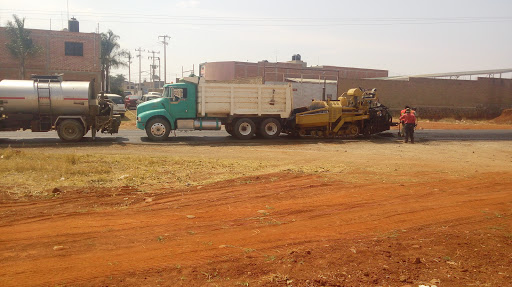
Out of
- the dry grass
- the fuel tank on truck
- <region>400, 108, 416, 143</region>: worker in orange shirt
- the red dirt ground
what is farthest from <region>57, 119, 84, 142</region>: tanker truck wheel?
<region>400, 108, 416, 143</region>: worker in orange shirt

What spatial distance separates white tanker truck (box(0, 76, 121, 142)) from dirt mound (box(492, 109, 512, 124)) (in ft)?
116

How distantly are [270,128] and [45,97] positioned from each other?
9.60 meters

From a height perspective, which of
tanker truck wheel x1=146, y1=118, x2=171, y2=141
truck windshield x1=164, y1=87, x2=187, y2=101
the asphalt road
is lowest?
the asphalt road

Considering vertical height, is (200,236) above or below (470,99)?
below

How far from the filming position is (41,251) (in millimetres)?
6023

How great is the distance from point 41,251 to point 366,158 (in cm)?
1117

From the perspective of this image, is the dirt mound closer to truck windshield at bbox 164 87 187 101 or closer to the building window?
truck windshield at bbox 164 87 187 101

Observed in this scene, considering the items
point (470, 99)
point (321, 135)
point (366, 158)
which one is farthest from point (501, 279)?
point (470, 99)

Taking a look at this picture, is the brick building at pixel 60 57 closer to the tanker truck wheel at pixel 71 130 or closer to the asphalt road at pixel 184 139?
the asphalt road at pixel 184 139

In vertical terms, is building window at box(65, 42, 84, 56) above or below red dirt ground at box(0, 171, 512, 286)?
above

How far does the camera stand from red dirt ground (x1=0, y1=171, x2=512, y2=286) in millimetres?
5434

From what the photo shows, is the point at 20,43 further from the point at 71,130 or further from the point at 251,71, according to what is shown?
the point at 71,130

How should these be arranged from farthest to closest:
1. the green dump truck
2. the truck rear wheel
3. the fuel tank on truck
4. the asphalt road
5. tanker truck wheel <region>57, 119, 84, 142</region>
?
the truck rear wheel, the green dump truck, the asphalt road, tanker truck wheel <region>57, 119, 84, 142</region>, the fuel tank on truck

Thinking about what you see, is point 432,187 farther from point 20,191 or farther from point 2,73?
point 2,73
